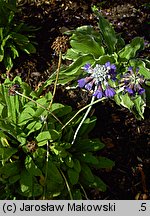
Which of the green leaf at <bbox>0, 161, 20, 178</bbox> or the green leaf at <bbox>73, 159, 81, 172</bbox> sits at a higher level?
the green leaf at <bbox>0, 161, 20, 178</bbox>

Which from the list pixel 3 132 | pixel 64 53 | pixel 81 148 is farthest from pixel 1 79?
pixel 81 148

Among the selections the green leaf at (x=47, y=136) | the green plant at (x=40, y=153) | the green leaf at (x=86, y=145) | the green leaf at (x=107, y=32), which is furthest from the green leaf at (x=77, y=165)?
the green leaf at (x=107, y=32)

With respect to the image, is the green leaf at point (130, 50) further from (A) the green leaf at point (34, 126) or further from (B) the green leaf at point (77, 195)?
(B) the green leaf at point (77, 195)

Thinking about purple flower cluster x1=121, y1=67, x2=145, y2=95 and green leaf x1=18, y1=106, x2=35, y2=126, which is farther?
green leaf x1=18, y1=106, x2=35, y2=126

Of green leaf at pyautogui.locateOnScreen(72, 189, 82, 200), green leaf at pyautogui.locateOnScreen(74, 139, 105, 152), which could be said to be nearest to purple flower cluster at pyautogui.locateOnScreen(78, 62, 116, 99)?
green leaf at pyautogui.locateOnScreen(74, 139, 105, 152)

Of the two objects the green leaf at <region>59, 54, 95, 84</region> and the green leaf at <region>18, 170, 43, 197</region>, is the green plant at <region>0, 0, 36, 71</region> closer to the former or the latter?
the green leaf at <region>59, 54, 95, 84</region>

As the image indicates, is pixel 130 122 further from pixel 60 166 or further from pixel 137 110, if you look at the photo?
pixel 60 166

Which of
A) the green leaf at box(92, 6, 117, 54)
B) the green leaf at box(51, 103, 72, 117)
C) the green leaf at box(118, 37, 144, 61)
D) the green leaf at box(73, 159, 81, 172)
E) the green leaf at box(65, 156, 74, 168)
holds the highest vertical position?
the green leaf at box(92, 6, 117, 54)
